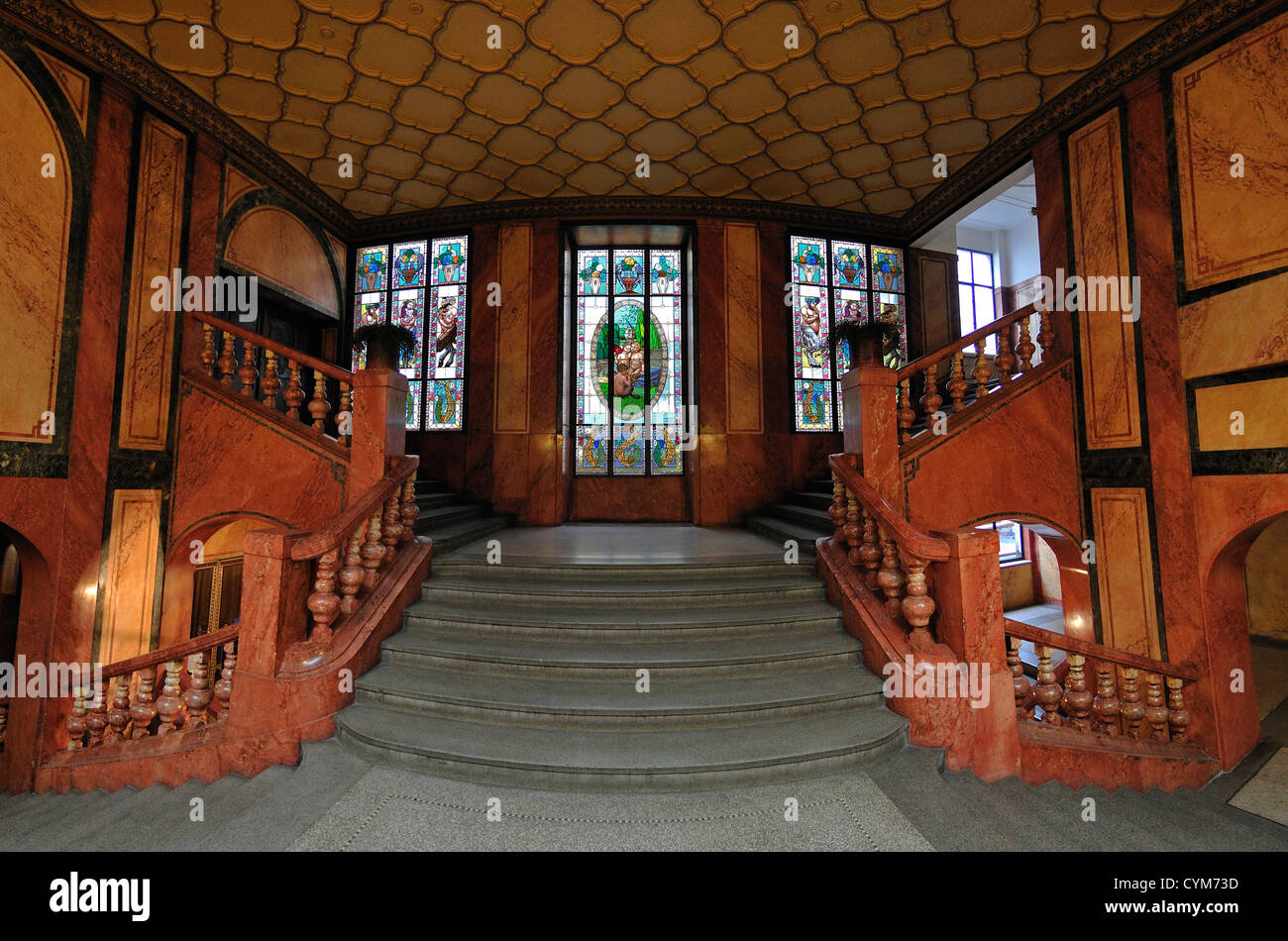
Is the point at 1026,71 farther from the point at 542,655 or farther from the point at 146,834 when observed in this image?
the point at 146,834

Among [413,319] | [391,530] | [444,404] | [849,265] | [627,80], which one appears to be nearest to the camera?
[391,530]

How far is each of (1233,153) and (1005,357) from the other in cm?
184

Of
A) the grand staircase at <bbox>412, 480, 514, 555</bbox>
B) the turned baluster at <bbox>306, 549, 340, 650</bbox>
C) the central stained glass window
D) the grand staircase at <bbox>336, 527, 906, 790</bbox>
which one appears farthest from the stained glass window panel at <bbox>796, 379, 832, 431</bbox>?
the turned baluster at <bbox>306, 549, 340, 650</bbox>

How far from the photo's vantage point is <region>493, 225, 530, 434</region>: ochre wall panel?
258 inches

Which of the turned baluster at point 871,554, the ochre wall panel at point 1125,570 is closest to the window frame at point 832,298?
the ochre wall panel at point 1125,570

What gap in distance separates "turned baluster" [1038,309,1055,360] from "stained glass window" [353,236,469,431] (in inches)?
252

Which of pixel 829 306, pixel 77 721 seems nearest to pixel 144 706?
pixel 77 721

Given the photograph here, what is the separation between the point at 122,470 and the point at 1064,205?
339 inches

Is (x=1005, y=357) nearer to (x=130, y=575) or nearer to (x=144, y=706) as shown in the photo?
(x=144, y=706)

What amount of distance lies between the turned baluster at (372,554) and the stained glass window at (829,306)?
527 cm

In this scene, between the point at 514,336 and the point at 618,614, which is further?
the point at 514,336

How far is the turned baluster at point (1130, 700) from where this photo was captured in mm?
3412

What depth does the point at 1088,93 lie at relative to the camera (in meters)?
4.43

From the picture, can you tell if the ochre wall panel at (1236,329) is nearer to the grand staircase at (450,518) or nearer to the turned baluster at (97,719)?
the grand staircase at (450,518)
